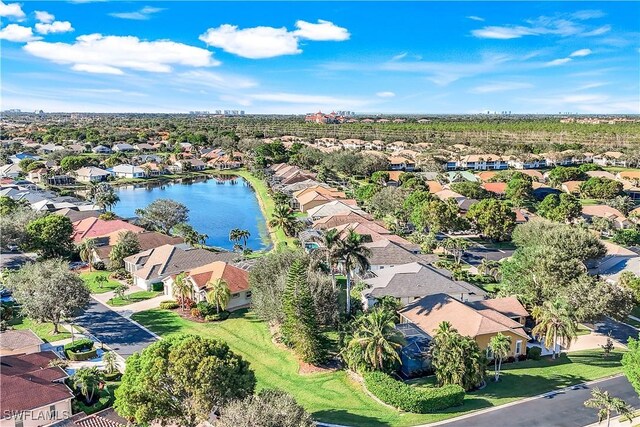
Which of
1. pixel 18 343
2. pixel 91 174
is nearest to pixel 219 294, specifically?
pixel 18 343

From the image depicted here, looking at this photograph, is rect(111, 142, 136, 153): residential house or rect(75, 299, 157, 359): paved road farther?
rect(111, 142, 136, 153): residential house

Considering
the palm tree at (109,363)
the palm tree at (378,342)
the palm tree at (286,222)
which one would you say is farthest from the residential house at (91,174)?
the palm tree at (378,342)

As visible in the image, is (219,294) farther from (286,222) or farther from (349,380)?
(286,222)

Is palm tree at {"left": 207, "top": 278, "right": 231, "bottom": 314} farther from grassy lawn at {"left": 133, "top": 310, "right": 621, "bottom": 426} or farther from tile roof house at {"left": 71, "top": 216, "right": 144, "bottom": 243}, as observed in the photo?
tile roof house at {"left": 71, "top": 216, "right": 144, "bottom": 243}

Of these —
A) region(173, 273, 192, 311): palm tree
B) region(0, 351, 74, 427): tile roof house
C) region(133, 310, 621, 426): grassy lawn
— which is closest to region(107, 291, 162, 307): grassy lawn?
region(173, 273, 192, 311): palm tree

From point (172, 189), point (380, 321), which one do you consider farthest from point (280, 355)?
point (172, 189)
